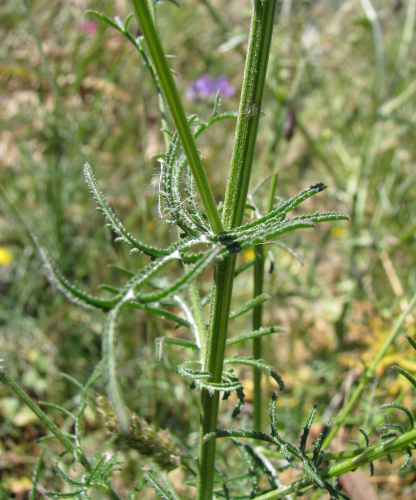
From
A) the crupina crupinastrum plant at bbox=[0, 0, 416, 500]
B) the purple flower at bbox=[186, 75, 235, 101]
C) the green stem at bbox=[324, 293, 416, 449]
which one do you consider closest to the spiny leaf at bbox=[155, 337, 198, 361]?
the crupina crupinastrum plant at bbox=[0, 0, 416, 500]

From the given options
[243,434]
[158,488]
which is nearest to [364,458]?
[243,434]

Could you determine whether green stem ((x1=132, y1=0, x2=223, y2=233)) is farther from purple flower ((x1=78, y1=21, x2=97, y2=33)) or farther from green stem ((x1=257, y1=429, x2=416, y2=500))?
purple flower ((x1=78, y1=21, x2=97, y2=33))

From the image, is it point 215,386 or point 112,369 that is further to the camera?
point 215,386

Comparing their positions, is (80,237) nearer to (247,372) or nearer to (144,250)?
(247,372)

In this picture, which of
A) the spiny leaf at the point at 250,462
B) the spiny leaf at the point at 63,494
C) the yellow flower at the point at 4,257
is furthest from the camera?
the yellow flower at the point at 4,257

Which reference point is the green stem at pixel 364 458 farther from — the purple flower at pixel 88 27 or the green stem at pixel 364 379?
the purple flower at pixel 88 27

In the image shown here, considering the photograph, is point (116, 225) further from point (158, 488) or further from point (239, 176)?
point (158, 488)

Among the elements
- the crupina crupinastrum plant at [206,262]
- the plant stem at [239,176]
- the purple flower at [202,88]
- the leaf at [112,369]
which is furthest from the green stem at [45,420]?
the purple flower at [202,88]
